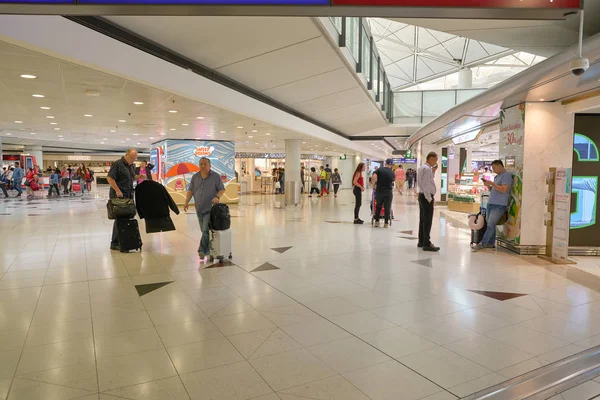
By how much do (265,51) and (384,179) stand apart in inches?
175

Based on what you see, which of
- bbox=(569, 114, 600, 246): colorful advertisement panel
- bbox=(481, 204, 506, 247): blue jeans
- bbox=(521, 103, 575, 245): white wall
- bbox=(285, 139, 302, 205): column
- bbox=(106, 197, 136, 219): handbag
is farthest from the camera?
bbox=(285, 139, 302, 205): column

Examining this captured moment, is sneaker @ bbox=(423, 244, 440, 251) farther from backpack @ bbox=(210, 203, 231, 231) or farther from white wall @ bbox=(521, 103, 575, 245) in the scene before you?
backpack @ bbox=(210, 203, 231, 231)

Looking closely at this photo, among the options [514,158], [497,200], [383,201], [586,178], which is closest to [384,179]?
[383,201]

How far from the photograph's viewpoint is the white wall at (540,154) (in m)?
7.10

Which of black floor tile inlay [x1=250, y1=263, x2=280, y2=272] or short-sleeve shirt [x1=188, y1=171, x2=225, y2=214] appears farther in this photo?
short-sleeve shirt [x1=188, y1=171, x2=225, y2=214]

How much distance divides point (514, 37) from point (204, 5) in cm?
464

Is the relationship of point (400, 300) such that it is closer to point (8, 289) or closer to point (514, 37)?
point (514, 37)

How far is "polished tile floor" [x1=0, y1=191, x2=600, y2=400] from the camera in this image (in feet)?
8.88

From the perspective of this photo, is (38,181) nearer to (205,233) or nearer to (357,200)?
(357,200)

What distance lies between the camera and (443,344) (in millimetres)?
3311

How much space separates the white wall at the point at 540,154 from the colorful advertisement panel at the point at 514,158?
87 millimetres

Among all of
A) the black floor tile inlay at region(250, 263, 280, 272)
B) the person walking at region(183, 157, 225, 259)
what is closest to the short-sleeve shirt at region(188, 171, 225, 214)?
the person walking at region(183, 157, 225, 259)

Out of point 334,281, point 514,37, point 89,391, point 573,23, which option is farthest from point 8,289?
point 573,23

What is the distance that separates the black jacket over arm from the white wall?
6.24 m
